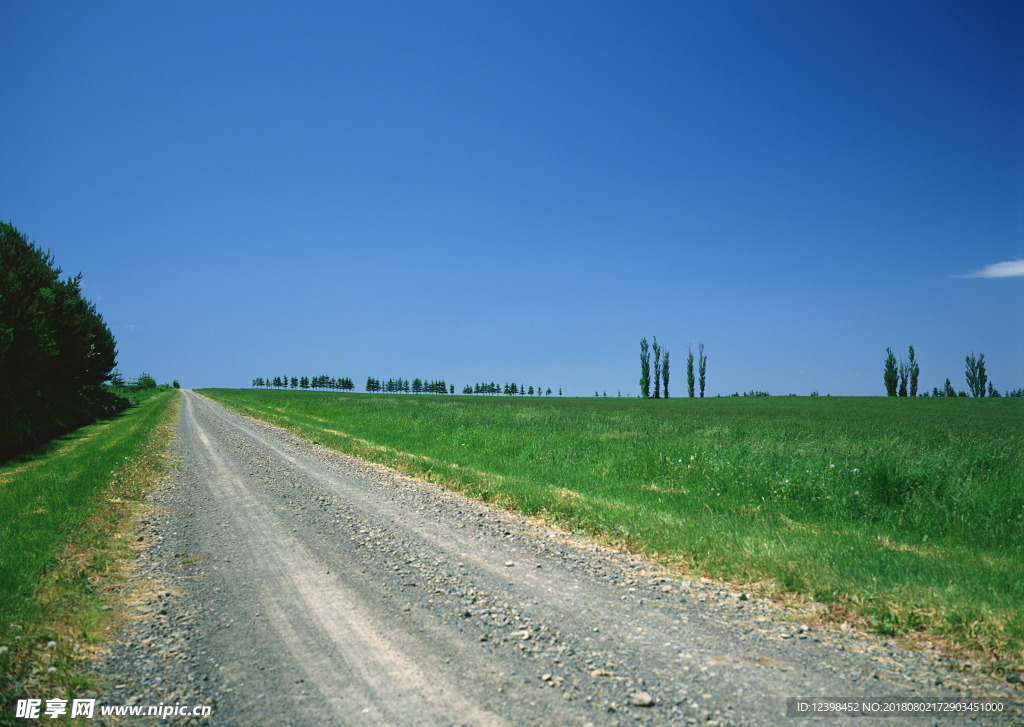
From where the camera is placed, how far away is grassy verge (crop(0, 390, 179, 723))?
4125 mm

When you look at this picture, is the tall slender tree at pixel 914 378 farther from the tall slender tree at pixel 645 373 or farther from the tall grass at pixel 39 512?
the tall grass at pixel 39 512

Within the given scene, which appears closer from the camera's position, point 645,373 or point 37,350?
point 37,350

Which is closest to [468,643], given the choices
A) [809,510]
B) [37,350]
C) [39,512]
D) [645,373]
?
[809,510]

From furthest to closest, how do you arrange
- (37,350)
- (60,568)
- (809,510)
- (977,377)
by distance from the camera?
1. (977,377)
2. (37,350)
3. (809,510)
4. (60,568)

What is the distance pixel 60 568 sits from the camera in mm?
6375

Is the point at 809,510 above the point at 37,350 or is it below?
below

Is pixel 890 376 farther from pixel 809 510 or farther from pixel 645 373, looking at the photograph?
pixel 809 510

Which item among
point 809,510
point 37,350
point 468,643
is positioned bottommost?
point 809,510

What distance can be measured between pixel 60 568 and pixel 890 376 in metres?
117

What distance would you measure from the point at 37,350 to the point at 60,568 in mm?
24698

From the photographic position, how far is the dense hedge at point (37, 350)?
22.3 meters

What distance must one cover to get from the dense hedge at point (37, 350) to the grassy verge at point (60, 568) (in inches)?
504

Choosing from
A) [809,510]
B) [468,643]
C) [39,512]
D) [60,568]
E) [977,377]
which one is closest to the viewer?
[468,643]

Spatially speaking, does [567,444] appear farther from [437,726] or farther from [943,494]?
[437,726]
